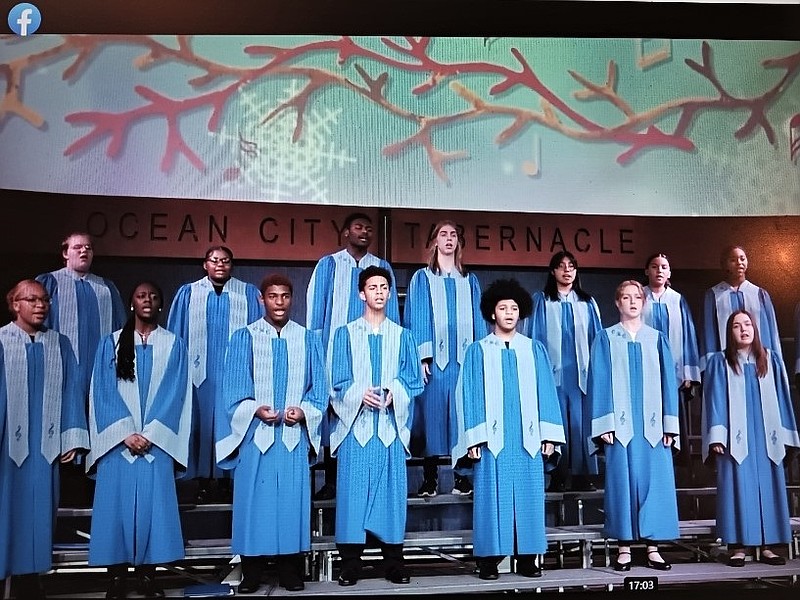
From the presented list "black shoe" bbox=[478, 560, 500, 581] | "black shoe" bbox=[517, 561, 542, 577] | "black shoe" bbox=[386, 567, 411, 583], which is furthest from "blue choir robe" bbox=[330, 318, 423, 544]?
"black shoe" bbox=[517, 561, 542, 577]

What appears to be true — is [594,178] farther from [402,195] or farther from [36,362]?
[36,362]

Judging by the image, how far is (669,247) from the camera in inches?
146

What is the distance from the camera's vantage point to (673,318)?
3.74m

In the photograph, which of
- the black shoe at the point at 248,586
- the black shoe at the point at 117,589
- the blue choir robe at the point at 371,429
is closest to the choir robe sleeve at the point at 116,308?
the blue choir robe at the point at 371,429

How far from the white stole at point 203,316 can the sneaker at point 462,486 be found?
113 centimetres

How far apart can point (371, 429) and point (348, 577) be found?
58 centimetres

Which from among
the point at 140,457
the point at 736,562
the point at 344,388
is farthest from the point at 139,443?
the point at 736,562

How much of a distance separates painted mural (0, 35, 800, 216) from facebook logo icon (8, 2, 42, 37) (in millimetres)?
56

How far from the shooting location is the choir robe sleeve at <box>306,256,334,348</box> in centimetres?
355

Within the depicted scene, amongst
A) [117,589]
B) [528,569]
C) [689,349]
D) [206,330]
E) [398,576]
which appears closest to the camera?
[117,589]

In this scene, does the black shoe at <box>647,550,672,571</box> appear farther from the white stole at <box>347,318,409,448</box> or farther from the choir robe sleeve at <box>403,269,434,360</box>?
the choir robe sleeve at <box>403,269,434,360</box>

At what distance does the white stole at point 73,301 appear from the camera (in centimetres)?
341

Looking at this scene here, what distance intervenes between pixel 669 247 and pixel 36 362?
2.64 m

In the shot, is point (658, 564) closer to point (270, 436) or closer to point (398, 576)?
point (398, 576)
